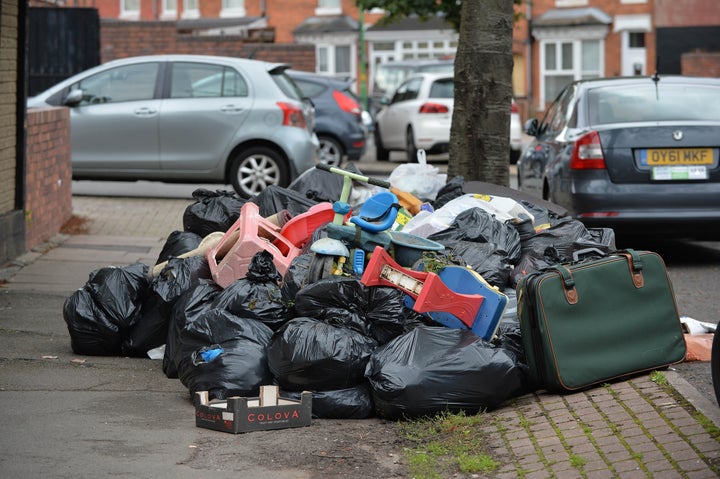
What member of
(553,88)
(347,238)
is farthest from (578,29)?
(347,238)

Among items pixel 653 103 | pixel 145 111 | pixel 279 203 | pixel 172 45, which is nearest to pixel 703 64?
pixel 172 45

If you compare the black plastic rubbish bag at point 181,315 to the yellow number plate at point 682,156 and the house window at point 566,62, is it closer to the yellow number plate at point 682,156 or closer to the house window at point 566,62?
the yellow number plate at point 682,156

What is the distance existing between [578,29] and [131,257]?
35506mm

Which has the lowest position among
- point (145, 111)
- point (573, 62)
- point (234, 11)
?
point (145, 111)

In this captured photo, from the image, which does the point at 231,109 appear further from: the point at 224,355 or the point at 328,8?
the point at 328,8

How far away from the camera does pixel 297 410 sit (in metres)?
5.37

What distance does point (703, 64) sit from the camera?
33000 millimetres

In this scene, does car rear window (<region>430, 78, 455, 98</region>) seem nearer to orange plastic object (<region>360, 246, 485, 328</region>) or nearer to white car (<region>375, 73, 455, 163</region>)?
white car (<region>375, 73, 455, 163</region>)

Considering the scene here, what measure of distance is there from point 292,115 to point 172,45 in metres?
12.8

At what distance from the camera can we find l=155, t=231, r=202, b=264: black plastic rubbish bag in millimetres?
7805

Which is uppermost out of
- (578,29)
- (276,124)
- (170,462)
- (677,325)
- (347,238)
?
(578,29)

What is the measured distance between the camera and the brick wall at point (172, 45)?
25906mm

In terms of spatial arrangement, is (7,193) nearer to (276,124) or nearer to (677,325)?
(276,124)

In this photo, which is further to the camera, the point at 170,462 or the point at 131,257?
the point at 131,257
